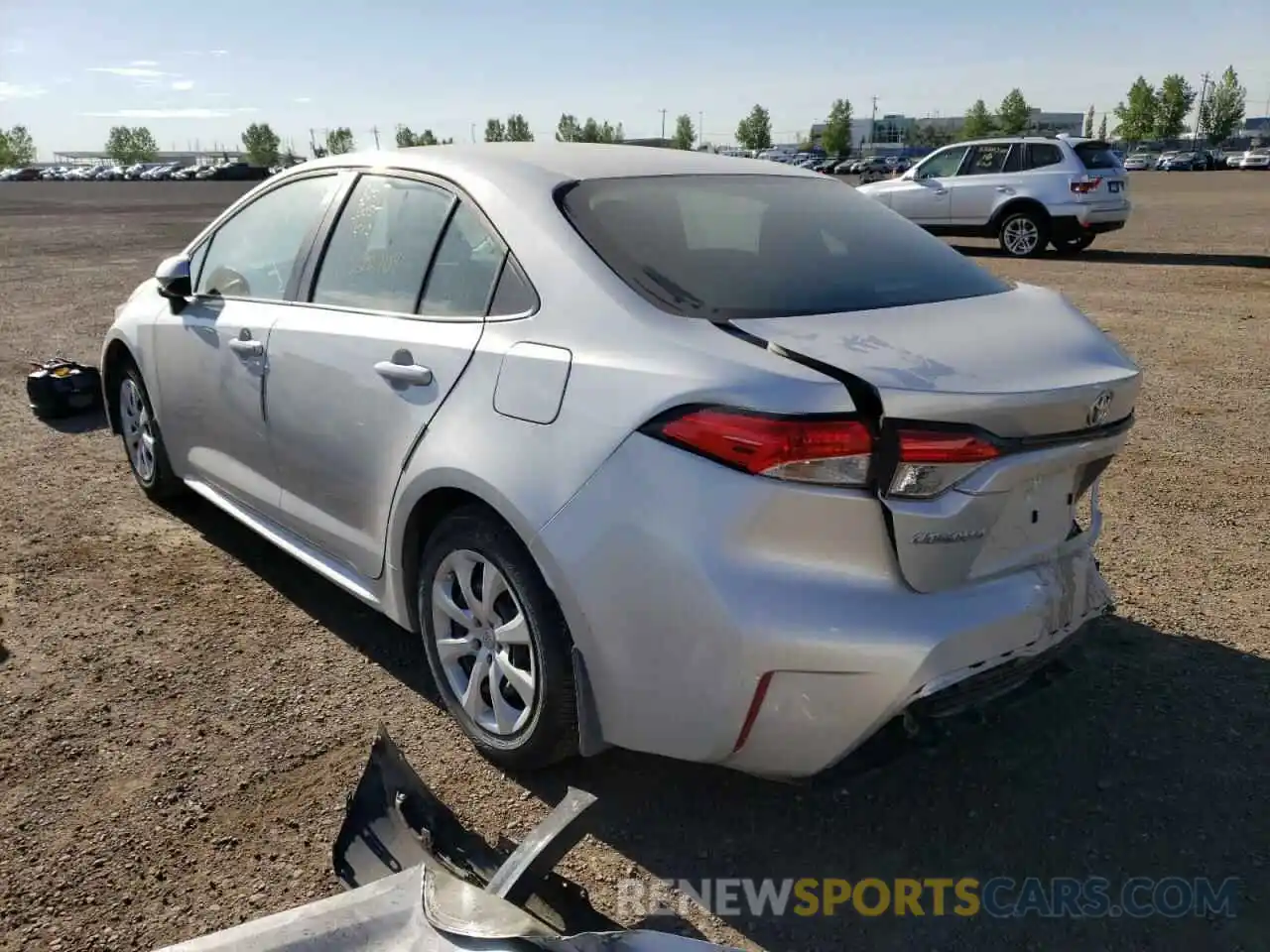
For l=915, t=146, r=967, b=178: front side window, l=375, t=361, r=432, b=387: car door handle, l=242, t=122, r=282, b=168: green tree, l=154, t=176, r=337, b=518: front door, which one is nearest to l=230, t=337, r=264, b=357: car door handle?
l=154, t=176, r=337, b=518: front door

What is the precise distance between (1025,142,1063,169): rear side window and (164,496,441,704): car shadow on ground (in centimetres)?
1320

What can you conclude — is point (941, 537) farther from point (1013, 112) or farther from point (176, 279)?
point (1013, 112)

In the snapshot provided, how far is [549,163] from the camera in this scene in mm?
3105

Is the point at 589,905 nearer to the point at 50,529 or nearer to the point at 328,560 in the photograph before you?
the point at 328,560

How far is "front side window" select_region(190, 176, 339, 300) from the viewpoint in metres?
3.69

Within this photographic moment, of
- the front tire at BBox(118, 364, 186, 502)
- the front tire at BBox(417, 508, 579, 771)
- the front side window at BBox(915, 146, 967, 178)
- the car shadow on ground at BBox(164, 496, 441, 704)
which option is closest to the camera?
the front tire at BBox(417, 508, 579, 771)

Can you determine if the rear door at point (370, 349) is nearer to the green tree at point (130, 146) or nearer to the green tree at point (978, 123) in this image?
the green tree at point (978, 123)

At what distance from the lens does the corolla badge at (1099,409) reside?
7.92ft

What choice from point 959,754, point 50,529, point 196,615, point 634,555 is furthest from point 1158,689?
point 50,529

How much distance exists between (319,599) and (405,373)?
146cm

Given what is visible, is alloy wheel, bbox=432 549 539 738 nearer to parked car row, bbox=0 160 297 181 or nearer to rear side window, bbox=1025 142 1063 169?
rear side window, bbox=1025 142 1063 169

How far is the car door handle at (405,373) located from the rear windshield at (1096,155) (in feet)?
45.4

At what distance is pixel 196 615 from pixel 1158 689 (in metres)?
3.36

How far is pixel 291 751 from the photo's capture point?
3.02 m
